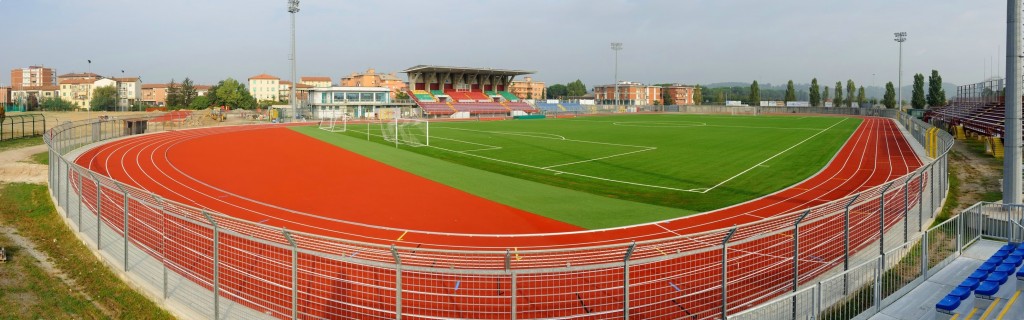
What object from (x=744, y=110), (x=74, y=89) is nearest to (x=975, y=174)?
(x=744, y=110)

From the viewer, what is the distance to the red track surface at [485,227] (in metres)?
9.48

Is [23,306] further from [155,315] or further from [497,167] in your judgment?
[497,167]

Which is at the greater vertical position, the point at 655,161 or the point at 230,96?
the point at 230,96

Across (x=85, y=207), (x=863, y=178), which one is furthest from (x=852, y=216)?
(x=85, y=207)

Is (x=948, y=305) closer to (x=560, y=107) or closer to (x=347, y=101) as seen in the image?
(x=347, y=101)

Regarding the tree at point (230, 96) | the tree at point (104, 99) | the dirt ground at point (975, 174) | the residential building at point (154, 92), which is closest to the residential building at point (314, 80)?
the residential building at point (154, 92)

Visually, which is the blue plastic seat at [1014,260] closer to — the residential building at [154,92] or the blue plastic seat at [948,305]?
the blue plastic seat at [948,305]

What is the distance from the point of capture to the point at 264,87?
6826 inches

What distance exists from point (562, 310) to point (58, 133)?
32.1 m

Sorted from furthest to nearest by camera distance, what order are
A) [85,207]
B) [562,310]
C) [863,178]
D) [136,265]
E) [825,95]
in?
[825,95], [863,178], [85,207], [136,265], [562,310]

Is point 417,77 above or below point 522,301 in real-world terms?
above

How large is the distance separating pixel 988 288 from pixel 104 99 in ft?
424

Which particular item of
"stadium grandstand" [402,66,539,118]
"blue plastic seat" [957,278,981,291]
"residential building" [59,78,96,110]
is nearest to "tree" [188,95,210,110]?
"stadium grandstand" [402,66,539,118]

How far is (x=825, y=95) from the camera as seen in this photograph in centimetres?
14950
